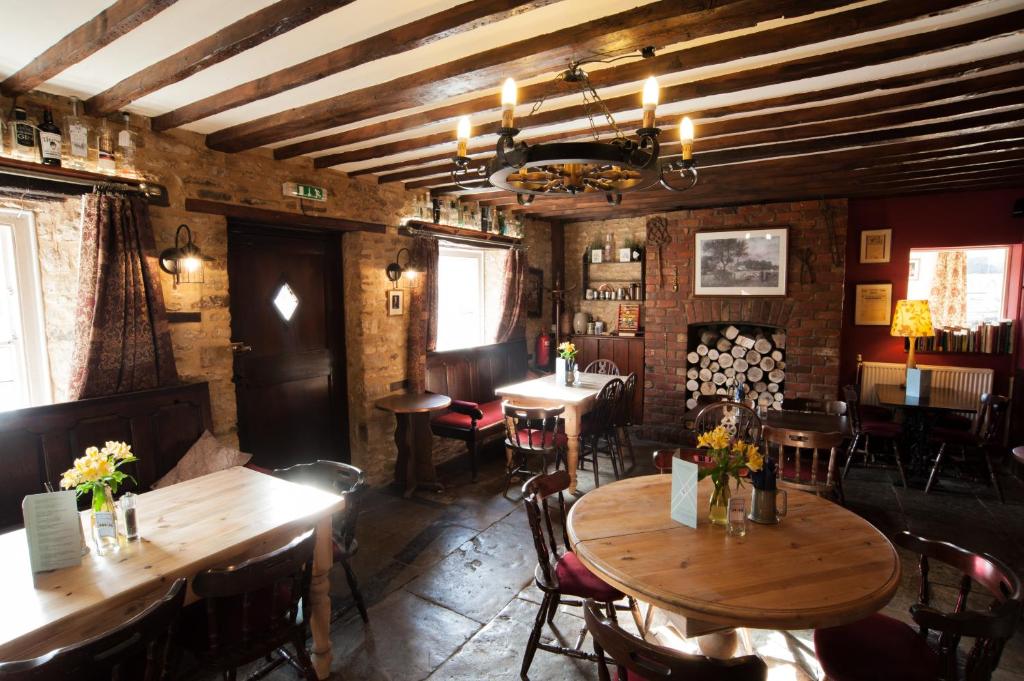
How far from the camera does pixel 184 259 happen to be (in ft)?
10.6

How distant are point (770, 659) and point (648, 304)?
428 centimetres

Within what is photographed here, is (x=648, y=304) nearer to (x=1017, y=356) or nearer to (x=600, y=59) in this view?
(x=1017, y=356)

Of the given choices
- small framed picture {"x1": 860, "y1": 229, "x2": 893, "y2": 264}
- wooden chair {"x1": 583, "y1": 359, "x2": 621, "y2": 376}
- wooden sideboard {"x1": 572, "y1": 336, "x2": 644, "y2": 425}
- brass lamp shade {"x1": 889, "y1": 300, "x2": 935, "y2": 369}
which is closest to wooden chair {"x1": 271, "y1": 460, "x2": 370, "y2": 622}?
wooden chair {"x1": 583, "y1": 359, "x2": 621, "y2": 376}

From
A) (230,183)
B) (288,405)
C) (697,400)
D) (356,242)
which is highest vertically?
(230,183)

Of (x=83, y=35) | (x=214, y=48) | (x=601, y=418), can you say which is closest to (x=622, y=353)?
(x=601, y=418)

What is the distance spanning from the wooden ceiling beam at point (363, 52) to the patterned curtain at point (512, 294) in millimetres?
3623

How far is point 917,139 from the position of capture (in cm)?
342

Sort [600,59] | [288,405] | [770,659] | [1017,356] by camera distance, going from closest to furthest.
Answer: [600,59]
[770,659]
[288,405]
[1017,356]

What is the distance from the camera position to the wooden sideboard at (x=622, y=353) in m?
6.40

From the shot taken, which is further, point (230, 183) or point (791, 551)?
point (230, 183)

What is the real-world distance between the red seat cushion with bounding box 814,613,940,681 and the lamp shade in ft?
13.0

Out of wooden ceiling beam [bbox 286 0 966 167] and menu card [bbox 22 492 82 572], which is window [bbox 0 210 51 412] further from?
wooden ceiling beam [bbox 286 0 966 167]

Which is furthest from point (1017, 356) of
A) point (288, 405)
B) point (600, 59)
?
point (288, 405)

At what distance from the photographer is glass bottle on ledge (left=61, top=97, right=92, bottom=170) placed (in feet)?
9.15
